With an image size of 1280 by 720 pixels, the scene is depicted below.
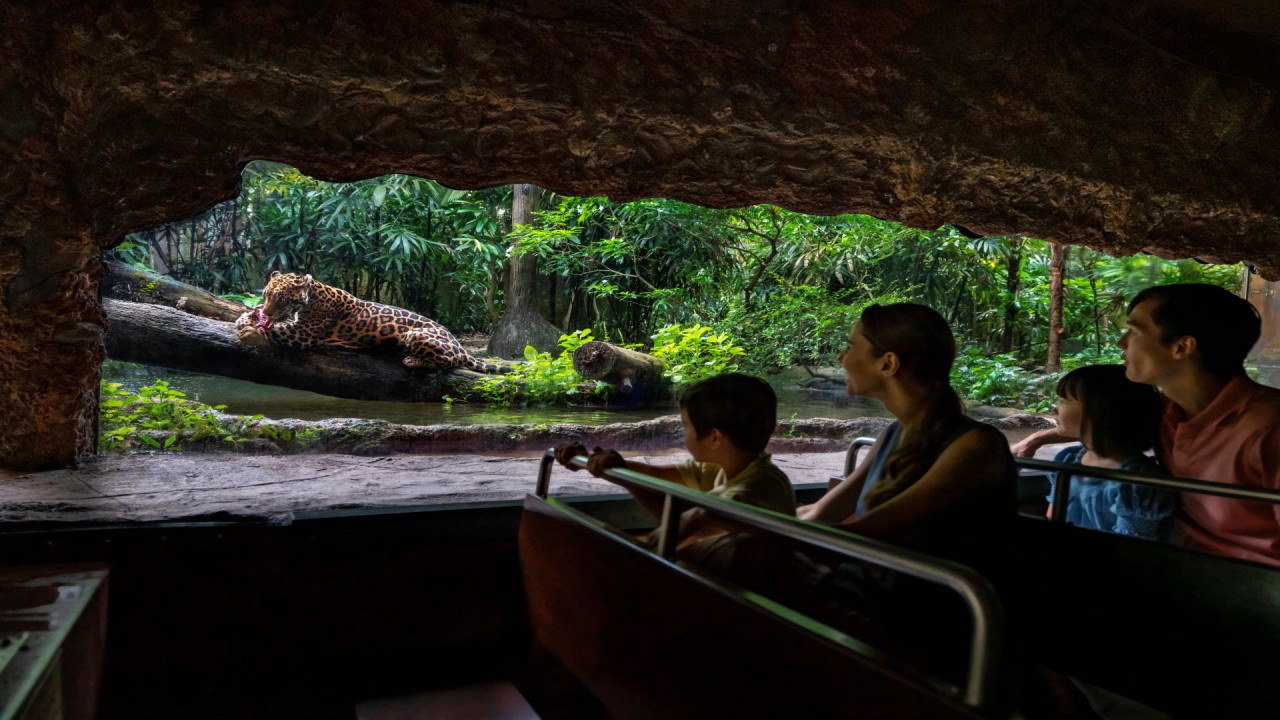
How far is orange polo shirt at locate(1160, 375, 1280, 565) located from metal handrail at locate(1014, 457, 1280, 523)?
20cm

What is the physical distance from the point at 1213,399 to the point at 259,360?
4599 mm

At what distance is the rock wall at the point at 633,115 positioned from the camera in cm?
200

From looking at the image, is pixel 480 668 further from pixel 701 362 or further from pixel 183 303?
pixel 701 362

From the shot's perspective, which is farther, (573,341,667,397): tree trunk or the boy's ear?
(573,341,667,397): tree trunk

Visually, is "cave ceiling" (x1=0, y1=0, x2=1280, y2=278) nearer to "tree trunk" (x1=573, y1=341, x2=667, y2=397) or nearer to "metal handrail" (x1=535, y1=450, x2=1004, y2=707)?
"metal handrail" (x1=535, y1=450, x2=1004, y2=707)

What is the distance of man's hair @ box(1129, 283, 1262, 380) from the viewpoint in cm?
163

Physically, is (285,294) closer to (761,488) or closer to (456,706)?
(456,706)

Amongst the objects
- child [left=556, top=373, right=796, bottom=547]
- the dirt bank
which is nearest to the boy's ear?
child [left=556, top=373, right=796, bottom=547]

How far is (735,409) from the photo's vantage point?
1.53 m

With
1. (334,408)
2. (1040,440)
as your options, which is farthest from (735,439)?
(334,408)

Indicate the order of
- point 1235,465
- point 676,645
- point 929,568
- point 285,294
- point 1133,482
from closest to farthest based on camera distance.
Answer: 1. point 929,568
2. point 676,645
3. point 1133,482
4. point 1235,465
5. point 285,294

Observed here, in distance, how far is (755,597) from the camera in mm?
1055

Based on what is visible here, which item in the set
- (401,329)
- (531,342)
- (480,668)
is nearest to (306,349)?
(401,329)

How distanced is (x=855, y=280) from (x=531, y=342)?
3165 mm
